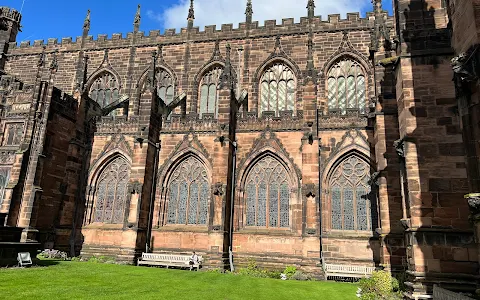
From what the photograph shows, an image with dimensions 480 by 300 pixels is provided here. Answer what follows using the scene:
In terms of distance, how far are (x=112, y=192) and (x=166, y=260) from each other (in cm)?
621

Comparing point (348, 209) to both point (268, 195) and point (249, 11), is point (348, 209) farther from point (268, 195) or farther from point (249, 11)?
point (249, 11)

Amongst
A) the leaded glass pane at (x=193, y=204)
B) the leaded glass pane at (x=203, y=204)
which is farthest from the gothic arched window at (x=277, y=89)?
the leaded glass pane at (x=193, y=204)

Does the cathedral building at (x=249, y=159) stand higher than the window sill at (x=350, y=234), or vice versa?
the cathedral building at (x=249, y=159)

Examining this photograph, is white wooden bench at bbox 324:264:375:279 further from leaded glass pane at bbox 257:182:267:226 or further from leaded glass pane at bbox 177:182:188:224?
leaded glass pane at bbox 177:182:188:224

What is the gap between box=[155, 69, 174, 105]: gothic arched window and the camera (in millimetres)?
28031

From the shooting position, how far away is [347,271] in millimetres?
16906

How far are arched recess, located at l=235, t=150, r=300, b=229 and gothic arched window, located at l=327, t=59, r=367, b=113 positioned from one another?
745cm

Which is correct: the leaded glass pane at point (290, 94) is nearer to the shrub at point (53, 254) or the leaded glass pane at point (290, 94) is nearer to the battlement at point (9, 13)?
the shrub at point (53, 254)

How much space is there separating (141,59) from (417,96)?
2335 cm

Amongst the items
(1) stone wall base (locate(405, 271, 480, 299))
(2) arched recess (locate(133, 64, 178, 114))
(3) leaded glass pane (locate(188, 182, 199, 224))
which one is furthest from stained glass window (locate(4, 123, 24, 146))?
(1) stone wall base (locate(405, 271, 480, 299))

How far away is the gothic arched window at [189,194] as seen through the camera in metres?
20.7

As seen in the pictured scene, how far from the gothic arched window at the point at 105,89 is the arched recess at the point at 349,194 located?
A: 1908 centimetres

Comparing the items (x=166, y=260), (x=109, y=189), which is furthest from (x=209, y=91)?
(x=166, y=260)

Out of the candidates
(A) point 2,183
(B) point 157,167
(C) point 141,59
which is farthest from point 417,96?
(C) point 141,59
